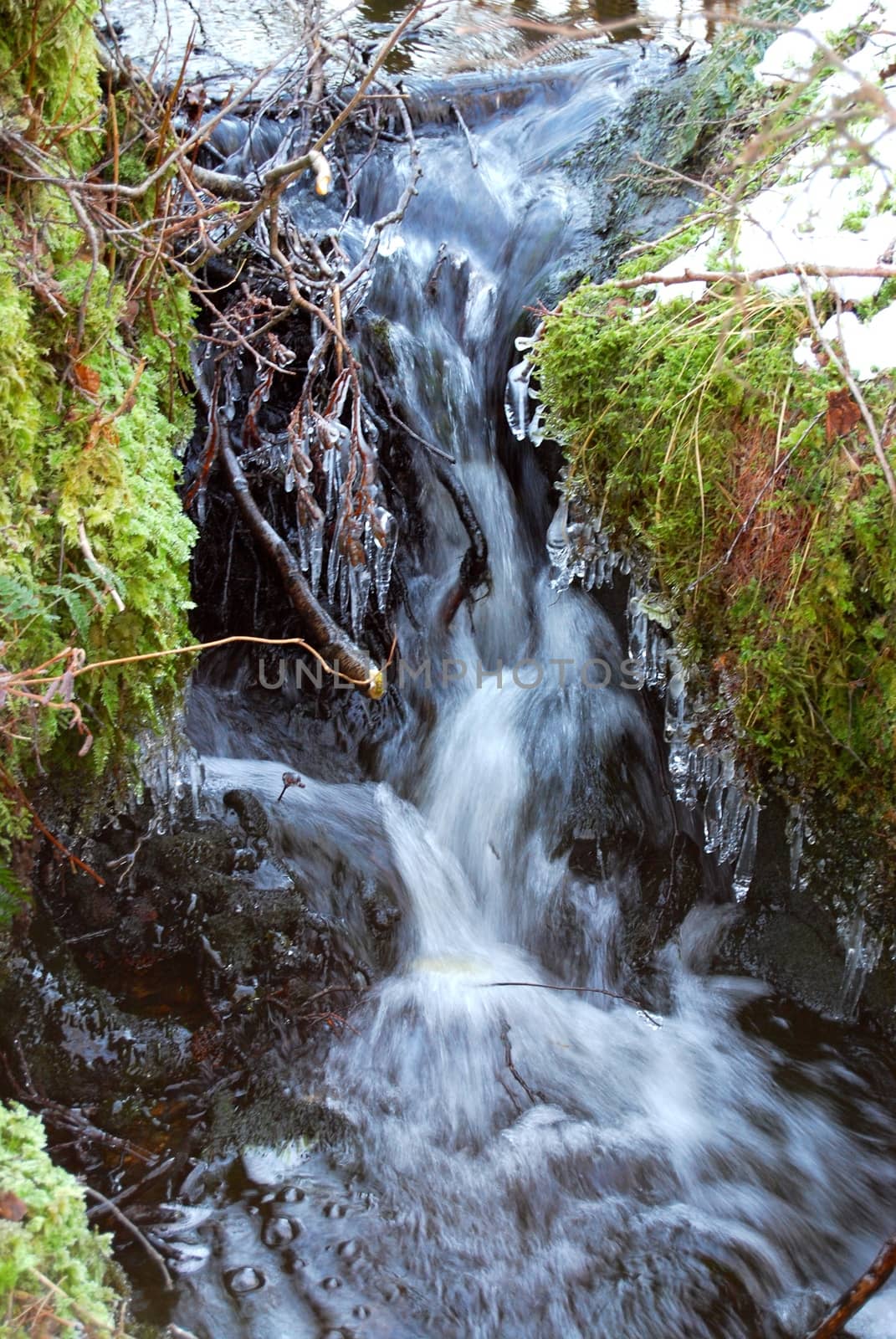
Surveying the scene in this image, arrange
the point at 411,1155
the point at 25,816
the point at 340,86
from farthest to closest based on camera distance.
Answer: the point at 340,86 < the point at 411,1155 < the point at 25,816

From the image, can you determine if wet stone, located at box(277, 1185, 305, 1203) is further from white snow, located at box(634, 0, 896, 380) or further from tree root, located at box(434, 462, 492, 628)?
white snow, located at box(634, 0, 896, 380)

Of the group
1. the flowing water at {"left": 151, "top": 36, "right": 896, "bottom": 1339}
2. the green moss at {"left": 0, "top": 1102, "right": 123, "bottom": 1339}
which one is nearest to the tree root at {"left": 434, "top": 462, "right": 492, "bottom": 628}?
the flowing water at {"left": 151, "top": 36, "right": 896, "bottom": 1339}

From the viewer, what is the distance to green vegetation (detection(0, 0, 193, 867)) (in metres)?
2.28

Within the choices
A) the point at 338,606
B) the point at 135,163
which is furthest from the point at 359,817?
the point at 135,163

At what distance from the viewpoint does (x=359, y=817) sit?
3.73m

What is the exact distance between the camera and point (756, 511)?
2.62 meters

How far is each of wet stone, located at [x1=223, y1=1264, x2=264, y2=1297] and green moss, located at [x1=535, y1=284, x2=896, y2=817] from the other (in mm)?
1947

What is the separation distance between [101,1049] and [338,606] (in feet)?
5.99

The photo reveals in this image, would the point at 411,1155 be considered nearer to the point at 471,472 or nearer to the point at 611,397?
the point at 611,397

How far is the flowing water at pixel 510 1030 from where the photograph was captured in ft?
7.84

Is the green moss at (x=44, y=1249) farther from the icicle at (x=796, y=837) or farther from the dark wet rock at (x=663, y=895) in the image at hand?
the dark wet rock at (x=663, y=895)

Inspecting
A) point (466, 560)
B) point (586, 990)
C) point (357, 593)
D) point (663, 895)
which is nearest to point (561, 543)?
point (466, 560)

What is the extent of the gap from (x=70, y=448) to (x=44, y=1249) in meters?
1.83

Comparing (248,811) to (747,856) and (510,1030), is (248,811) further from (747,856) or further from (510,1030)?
(747,856)
